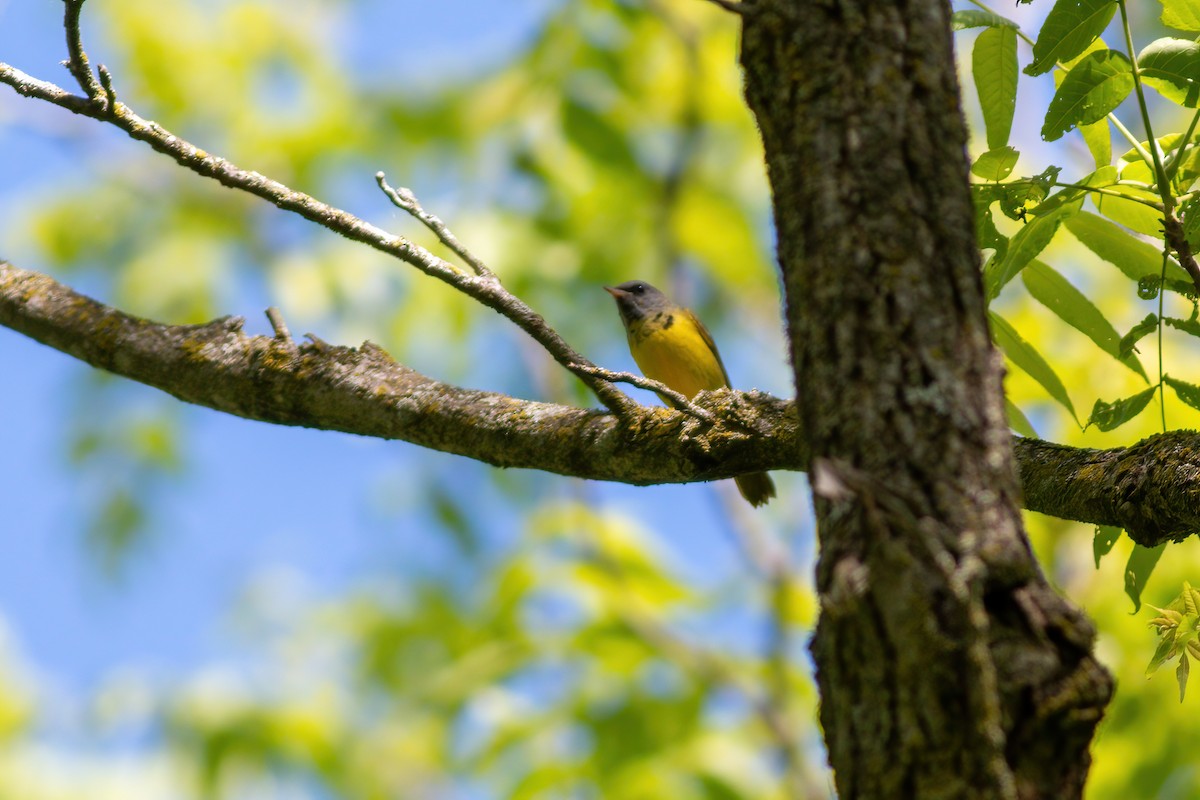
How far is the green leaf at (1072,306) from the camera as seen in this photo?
257 cm

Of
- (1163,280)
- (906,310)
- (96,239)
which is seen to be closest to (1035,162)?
(1163,280)

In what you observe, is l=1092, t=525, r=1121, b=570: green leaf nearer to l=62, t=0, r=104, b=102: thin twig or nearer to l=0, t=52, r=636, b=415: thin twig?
l=0, t=52, r=636, b=415: thin twig

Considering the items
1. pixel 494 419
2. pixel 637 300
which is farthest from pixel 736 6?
pixel 637 300

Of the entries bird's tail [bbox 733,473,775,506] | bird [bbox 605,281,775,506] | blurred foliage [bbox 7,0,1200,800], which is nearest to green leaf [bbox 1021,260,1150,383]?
blurred foliage [bbox 7,0,1200,800]

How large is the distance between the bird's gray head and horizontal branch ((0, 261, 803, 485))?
4634 mm

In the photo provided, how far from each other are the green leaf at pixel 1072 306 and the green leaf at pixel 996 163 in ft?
1.41

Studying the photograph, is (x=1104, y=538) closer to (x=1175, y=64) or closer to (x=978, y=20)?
(x=1175, y=64)

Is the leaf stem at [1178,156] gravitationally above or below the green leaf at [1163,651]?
above

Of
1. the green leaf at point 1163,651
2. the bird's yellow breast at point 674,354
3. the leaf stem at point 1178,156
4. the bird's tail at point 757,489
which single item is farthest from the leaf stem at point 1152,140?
the bird's yellow breast at point 674,354

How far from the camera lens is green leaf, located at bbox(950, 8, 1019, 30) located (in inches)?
89.3

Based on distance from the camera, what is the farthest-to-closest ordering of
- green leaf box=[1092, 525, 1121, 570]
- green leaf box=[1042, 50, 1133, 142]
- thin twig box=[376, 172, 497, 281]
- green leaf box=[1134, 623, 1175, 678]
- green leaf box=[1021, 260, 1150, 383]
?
1. thin twig box=[376, 172, 497, 281]
2. green leaf box=[1021, 260, 1150, 383]
3. green leaf box=[1092, 525, 1121, 570]
4. green leaf box=[1042, 50, 1133, 142]
5. green leaf box=[1134, 623, 1175, 678]

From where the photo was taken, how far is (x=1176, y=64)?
→ 2.20 meters

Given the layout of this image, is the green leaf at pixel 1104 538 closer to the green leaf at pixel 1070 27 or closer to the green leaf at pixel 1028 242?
the green leaf at pixel 1028 242

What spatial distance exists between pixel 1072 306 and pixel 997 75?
1.93 feet
